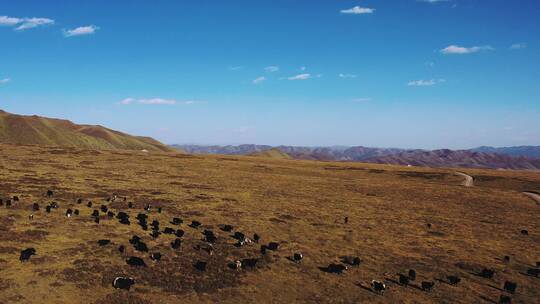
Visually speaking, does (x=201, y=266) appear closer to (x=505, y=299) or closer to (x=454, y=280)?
(x=454, y=280)

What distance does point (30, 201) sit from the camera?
47.9 metres

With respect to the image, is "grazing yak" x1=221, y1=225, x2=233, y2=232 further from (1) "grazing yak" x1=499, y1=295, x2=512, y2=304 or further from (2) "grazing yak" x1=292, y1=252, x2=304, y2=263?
(1) "grazing yak" x1=499, y1=295, x2=512, y2=304

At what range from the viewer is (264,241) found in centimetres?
4019

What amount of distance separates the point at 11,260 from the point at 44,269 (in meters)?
3.18

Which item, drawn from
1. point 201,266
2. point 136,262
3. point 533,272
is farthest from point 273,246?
point 533,272

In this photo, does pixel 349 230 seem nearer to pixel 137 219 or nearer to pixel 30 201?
pixel 137 219

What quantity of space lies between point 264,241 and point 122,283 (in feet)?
55.0

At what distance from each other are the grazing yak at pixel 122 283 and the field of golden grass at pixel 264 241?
540 mm

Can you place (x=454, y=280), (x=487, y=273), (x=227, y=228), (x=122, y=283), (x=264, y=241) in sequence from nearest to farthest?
1. (x=122, y=283)
2. (x=454, y=280)
3. (x=487, y=273)
4. (x=264, y=241)
5. (x=227, y=228)

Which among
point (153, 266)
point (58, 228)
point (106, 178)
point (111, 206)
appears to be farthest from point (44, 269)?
point (106, 178)

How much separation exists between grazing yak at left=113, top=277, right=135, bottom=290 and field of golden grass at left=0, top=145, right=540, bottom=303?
0.54 m

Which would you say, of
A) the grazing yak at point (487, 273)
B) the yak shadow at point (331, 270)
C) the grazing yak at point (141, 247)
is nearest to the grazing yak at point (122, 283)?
the grazing yak at point (141, 247)

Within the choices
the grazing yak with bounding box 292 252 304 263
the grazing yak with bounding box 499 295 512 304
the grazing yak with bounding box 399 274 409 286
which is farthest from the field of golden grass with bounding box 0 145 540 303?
the grazing yak with bounding box 499 295 512 304

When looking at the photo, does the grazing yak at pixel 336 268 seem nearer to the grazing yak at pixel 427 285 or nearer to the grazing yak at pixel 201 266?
the grazing yak at pixel 427 285
